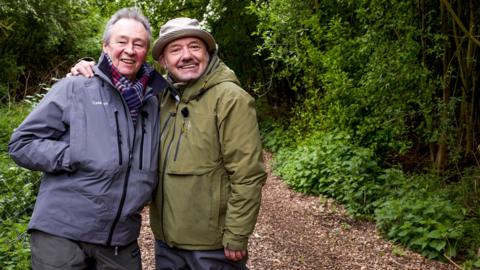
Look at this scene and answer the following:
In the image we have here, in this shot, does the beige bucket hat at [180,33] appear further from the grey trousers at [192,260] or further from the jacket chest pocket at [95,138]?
the grey trousers at [192,260]

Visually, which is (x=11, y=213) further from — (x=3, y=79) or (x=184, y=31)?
(x=3, y=79)

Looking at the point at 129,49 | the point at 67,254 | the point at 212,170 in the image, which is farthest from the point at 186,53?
the point at 67,254

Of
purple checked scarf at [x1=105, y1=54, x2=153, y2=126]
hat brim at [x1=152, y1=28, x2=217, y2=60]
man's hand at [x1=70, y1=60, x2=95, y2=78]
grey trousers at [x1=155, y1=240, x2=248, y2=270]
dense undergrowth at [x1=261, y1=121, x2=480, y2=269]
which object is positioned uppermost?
hat brim at [x1=152, y1=28, x2=217, y2=60]

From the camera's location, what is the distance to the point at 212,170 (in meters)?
2.46

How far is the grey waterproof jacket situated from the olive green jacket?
0.18 metres

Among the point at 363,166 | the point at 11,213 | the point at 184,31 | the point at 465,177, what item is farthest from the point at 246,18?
the point at 184,31

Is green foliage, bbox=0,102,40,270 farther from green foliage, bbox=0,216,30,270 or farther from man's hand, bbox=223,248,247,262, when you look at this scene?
man's hand, bbox=223,248,247,262

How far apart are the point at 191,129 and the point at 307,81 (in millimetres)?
6311

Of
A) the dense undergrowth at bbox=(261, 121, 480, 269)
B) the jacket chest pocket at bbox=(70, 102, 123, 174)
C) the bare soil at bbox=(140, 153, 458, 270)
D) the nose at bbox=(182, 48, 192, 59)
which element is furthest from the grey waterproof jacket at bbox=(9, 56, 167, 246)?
the dense undergrowth at bbox=(261, 121, 480, 269)

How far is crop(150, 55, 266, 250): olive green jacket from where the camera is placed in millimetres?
2432

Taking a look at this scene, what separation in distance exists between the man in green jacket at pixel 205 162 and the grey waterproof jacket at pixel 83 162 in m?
0.20

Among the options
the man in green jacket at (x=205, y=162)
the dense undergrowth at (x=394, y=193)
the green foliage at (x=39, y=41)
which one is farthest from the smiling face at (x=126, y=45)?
the green foliage at (x=39, y=41)

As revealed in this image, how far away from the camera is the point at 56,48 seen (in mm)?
16578

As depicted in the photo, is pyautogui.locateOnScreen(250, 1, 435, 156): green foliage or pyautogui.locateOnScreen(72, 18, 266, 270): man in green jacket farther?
pyautogui.locateOnScreen(250, 1, 435, 156): green foliage
